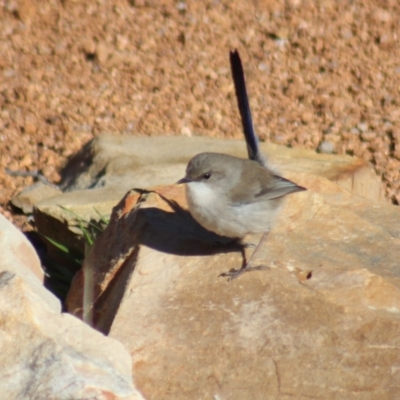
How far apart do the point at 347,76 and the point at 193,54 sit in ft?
5.48

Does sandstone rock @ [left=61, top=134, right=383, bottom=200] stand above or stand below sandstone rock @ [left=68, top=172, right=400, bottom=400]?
below

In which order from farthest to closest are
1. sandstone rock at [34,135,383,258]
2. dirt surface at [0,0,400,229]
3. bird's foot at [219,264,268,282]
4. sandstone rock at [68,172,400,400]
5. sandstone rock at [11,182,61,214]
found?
dirt surface at [0,0,400,229] < sandstone rock at [11,182,61,214] < sandstone rock at [34,135,383,258] < bird's foot at [219,264,268,282] < sandstone rock at [68,172,400,400]

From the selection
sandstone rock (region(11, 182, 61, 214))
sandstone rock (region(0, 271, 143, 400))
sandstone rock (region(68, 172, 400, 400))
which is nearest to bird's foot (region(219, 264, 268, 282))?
sandstone rock (region(68, 172, 400, 400))

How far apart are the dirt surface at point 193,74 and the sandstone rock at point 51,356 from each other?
321 cm

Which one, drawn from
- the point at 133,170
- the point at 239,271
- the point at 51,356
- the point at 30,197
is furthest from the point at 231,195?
the point at 30,197

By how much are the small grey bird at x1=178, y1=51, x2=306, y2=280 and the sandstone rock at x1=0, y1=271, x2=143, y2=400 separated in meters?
1.36

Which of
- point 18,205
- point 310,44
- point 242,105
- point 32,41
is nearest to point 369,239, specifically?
point 242,105

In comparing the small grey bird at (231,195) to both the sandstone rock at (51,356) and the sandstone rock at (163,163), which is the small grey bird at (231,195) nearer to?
the sandstone rock at (163,163)

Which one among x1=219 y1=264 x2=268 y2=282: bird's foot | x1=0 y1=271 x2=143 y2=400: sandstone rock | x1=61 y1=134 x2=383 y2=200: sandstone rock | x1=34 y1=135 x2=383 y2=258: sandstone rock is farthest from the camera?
x1=61 y1=134 x2=383 y2=200: sandstone rock

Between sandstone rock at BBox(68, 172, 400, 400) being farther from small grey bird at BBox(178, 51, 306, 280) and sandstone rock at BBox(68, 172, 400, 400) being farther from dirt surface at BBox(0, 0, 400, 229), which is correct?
dirt surface at BBox(0, 0, 400, 229)

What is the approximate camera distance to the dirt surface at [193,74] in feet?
25.6

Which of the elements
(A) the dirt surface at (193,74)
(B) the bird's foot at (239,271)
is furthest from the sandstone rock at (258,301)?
(A) the dirt surface at (193,74)

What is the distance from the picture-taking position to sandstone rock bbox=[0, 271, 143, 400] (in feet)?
11.9

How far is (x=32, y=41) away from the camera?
28.7 ft
